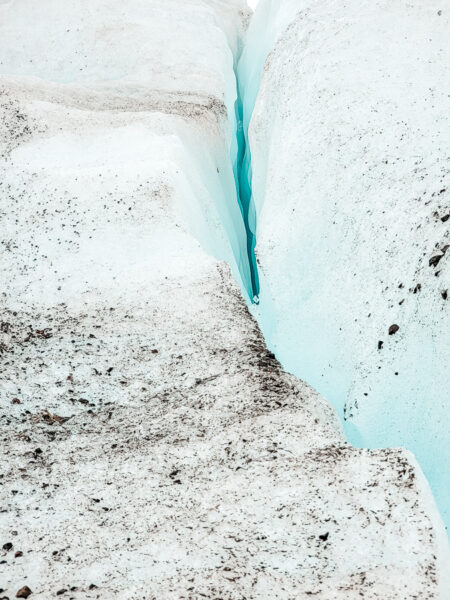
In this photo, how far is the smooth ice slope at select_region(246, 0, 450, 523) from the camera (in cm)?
652

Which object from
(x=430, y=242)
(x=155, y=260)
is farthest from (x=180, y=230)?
(x=430, y=242)

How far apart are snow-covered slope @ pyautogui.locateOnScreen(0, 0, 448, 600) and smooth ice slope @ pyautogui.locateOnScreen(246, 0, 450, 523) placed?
1.24 m

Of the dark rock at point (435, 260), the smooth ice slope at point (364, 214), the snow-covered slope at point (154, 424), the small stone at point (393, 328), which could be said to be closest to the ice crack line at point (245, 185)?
the smooth ice slope at point (364, 214)

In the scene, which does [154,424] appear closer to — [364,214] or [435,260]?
[435,260]

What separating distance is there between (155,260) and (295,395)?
3.87 m

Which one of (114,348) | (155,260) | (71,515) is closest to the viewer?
(71,515)

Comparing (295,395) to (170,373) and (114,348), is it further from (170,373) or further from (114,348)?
(114,348)

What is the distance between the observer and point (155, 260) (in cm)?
858

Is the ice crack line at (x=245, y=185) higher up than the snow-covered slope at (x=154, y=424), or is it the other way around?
the snow-covered slope at (x=154, y=424)

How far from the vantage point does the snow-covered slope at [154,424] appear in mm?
3674

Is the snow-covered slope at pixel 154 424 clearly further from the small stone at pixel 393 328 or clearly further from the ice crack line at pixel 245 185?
the ice crack line at pixel 245 185

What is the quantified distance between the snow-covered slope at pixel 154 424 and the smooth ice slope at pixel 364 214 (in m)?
1.24

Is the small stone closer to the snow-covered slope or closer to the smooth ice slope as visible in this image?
the smooth ice slope

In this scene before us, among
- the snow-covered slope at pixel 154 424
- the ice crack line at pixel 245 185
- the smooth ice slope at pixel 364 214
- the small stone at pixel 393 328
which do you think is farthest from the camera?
the ice crack line at pixel 245 185
